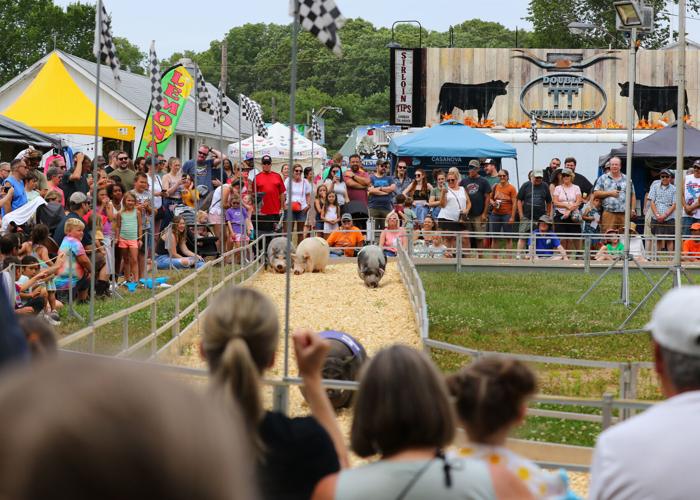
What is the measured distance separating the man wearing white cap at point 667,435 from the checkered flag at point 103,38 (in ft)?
36.4

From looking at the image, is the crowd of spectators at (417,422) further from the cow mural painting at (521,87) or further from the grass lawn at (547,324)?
the cow mural painting at (521,87)

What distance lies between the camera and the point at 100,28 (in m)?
14.0

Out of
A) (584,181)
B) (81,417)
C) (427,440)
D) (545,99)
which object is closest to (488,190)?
(584,181)

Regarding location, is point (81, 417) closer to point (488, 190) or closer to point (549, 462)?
point (549, 462)

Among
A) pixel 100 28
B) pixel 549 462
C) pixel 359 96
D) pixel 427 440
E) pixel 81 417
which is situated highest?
pixel 359 96

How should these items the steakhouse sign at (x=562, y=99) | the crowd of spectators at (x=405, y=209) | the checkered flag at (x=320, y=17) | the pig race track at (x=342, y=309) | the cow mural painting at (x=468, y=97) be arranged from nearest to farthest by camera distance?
1. the checkered flag at (x=320, y=17)
2. the pig race track at (x=342, y=309)
3. the crowd of spectators at (x=405, y=209)
4. the cow mural painting at (x=468, y=97)
5. the steakhouse sign at (x=562, y=99)

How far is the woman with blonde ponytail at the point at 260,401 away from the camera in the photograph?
12.3ft

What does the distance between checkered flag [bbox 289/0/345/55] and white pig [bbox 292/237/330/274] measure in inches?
470

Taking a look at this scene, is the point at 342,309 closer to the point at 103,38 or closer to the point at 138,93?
the point at 103,38

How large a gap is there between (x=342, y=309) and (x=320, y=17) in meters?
7.60

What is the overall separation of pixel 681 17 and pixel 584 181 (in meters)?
10.9

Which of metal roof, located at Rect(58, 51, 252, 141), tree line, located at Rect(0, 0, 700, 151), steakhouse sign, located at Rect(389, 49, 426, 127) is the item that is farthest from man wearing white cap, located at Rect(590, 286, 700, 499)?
tree line, located at Rect(0, 0, 700, 151)

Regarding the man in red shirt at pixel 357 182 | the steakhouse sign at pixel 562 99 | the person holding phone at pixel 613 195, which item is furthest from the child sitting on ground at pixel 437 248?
the steakhouse sign at pixel 562 99

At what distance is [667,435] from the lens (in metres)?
3.26
